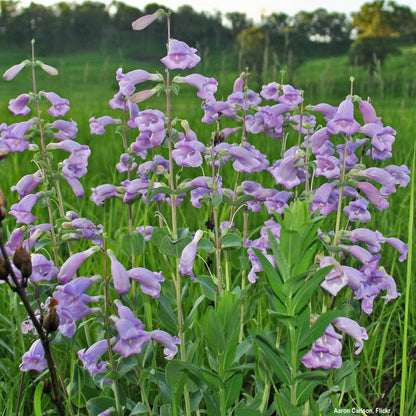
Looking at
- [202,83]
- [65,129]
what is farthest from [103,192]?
[202,83]

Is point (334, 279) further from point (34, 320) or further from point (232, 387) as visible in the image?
point (34, 320)

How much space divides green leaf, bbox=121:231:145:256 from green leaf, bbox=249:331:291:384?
646mm

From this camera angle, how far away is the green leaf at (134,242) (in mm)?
2006

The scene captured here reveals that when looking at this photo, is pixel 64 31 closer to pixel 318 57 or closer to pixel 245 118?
pixel 318 57

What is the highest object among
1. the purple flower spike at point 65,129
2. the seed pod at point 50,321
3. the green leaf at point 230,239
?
the purple flower spike at point 65,129

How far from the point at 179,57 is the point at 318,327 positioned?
108 centimetres

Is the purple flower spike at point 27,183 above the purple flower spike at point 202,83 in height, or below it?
below

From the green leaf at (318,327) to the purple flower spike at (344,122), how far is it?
715 millimetres

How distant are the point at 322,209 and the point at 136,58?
97.8 feet

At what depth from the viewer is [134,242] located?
2.03 m

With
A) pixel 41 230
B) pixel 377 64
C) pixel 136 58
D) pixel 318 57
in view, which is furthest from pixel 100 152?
pixel 136 58

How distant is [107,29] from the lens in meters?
30.8

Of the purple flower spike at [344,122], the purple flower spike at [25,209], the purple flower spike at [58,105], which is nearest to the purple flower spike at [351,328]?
the purple flower spike at [344,122]

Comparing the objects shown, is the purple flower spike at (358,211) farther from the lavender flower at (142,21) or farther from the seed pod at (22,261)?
the seed pod at (22,261)
